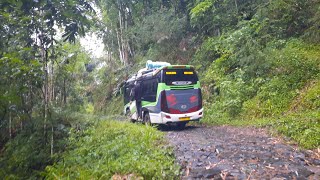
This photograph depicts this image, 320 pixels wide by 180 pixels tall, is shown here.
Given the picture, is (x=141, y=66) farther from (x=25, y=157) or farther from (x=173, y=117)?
(x=25, y=157)

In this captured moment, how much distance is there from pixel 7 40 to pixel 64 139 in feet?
12.9

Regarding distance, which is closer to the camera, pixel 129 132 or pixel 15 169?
pixel 15 169

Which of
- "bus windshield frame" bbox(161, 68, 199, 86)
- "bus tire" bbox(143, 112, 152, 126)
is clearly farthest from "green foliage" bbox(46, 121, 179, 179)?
"bus windshield frame" bbox(161, 68, 199, 86)

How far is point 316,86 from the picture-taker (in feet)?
37.1

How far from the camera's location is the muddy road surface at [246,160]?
564 centimetres

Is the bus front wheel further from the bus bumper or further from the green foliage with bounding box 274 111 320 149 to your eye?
the green foliage with bounding box 274 111 320 149

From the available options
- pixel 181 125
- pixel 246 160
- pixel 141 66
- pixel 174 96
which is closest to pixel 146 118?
pixel 181 125

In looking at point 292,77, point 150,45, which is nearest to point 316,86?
point 292,77

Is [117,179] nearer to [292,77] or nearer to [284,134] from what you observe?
[284,134]

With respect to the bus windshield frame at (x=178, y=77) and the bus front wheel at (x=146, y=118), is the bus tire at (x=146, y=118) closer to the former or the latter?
the bus front wheel at (x=146, y=118)

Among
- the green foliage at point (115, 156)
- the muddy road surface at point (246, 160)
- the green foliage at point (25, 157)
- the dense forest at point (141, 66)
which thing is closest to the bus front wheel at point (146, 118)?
the dense forest at point (141, 66)

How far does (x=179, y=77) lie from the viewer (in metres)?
12.4

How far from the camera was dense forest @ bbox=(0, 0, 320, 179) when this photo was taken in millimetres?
7309

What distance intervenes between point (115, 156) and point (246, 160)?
128 inches
